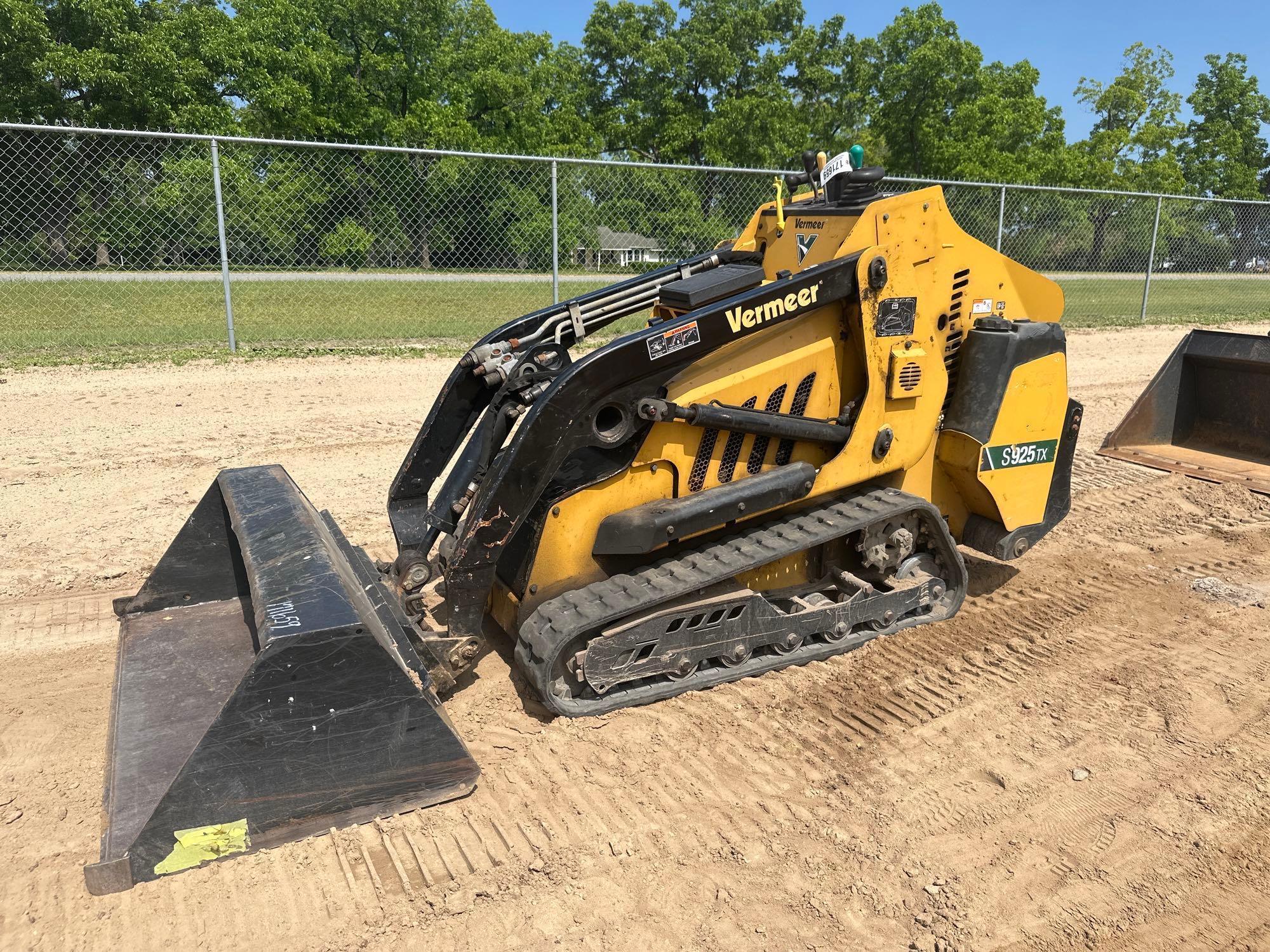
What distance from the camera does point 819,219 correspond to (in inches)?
165

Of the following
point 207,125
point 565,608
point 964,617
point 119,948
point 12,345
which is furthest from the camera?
point 207,125

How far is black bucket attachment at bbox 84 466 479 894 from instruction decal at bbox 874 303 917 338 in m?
2.28

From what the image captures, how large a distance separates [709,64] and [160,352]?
111 ft

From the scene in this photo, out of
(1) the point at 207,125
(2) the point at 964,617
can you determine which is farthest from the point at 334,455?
(1) the point at 207,125

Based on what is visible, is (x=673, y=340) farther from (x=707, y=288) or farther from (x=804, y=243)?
(x=804, y=243)

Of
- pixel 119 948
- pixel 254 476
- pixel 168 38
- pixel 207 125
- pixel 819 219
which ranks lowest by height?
pixel 119 948

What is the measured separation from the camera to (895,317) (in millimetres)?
3939

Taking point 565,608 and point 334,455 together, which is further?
point 334,455

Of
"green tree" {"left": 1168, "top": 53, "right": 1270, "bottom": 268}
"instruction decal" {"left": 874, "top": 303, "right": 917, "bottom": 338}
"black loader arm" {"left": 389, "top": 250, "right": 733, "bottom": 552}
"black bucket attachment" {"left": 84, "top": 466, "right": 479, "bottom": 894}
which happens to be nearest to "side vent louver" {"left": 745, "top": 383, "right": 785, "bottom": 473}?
"instruction decal" {"left": 874, "top": 303, "right": 917, "bottom": 338}

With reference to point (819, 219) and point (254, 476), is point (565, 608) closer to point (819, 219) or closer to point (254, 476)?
point (254, 476)

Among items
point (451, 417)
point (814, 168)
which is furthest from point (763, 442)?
point (814, 168)

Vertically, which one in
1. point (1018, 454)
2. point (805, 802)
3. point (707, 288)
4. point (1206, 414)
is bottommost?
point (805, 802)

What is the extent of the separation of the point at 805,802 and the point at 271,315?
11776mm

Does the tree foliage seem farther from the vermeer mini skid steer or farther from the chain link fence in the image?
the vermeer mini skid steer
